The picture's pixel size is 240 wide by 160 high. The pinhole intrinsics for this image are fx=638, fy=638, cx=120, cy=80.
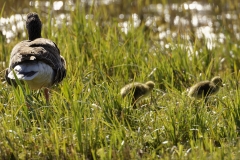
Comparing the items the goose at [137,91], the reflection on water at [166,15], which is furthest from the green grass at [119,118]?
the reflection on water at [166,15]

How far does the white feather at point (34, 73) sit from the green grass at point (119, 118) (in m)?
0.16

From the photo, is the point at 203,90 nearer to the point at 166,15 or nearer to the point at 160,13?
the point at 166,15

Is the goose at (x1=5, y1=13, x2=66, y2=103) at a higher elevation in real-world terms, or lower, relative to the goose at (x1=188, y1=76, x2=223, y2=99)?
higher

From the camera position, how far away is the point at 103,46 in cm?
844

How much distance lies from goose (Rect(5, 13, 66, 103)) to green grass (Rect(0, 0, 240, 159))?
0.17 m

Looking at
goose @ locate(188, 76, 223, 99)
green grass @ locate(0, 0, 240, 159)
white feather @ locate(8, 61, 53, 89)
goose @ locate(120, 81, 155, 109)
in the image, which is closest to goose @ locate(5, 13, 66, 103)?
white feather @ locate(8, 61, 53, 89)

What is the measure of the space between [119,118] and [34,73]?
1001 millimetres

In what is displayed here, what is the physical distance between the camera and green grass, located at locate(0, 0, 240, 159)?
5.57 meters

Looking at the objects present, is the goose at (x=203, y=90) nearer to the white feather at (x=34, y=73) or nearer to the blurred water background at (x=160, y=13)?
the white feather at (x=34, y=73)

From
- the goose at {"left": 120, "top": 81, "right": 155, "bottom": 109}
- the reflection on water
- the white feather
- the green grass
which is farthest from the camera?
the reflection on water

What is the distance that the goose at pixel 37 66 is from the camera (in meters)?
6.60

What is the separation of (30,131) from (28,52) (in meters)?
1.03

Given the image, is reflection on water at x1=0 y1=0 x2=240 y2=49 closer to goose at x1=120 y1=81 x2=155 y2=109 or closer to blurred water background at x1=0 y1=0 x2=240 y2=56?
blurred water background at x1=0 y1=0 x2=240 y2=56

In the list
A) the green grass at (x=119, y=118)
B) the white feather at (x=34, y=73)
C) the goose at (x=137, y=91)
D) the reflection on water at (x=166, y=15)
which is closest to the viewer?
the green grass at (x=119, y=118)
